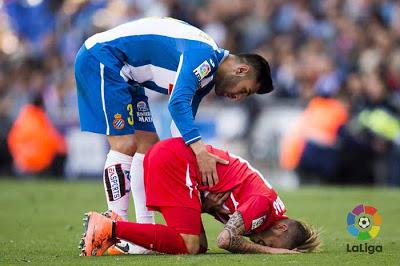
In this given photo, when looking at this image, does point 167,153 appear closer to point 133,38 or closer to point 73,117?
point 133,38

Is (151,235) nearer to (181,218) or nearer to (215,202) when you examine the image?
(181,218)

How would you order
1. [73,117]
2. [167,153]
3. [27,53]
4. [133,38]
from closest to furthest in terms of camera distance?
1. [167,153]
2. [133,38]
3. [73,117]
4. [27,53]

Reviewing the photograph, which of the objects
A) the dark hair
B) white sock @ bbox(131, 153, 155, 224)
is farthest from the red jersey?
the dark hair

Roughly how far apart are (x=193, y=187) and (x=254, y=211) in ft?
1.63

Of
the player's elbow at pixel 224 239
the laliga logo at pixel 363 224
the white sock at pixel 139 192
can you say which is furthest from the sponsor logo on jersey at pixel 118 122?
the laliga logo at pixel 363 224

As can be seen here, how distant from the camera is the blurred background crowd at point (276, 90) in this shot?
631 inches

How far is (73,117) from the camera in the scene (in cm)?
1794

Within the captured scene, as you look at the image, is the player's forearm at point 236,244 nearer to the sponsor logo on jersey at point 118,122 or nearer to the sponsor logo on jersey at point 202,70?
the sponsor logo on jersey at point 202,70

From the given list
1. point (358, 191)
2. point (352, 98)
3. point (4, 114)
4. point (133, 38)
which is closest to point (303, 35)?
point (352, 98)

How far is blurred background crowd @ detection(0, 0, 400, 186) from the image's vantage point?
52.6ft

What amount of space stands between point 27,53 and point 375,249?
13463 millimetres

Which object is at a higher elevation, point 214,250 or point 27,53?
point 27,53

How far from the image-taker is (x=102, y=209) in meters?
12.0

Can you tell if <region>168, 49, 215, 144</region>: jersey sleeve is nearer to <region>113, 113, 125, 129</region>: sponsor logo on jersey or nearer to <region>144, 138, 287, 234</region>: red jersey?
<region>144, 138, 287, 234</region>: red jersey
